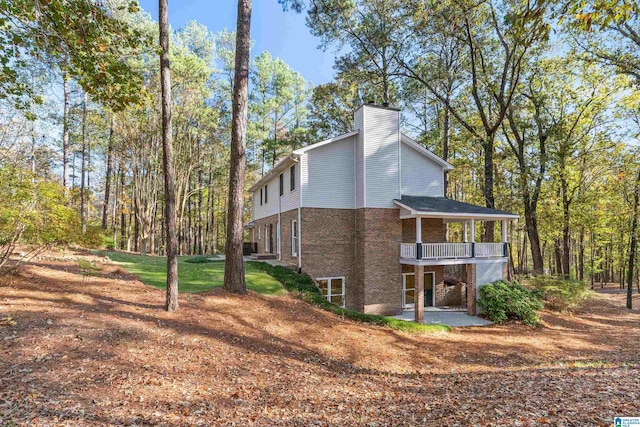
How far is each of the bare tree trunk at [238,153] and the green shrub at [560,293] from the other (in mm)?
16067

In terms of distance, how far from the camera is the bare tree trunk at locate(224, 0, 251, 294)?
10023 millimetres

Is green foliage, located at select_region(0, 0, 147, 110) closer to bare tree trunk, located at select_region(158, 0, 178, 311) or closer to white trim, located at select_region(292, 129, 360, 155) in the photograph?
bare tree trunk, located at select_region(158, 0, 178, 311)

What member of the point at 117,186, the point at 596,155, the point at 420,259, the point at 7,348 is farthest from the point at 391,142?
the point at 117,186

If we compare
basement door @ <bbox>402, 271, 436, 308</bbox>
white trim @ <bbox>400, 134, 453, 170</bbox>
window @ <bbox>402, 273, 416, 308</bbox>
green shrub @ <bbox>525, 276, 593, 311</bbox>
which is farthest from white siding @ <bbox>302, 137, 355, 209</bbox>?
green shrub @ <bbox>525, 276, 593, 311</bbox>

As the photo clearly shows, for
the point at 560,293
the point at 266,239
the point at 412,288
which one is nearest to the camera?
the point at 412,288

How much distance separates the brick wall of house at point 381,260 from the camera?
14641mm

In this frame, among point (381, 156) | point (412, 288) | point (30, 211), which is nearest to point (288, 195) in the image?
point (381, 156)

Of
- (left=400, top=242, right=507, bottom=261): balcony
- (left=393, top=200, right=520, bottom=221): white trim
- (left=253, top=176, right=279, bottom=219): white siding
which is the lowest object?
(left=400, top=242, right=507, bottom=261): balcony

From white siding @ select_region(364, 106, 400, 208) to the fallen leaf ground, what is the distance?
259 inches

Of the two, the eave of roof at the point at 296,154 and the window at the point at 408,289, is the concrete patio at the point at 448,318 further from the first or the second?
the eave of roof at the point at 296,154

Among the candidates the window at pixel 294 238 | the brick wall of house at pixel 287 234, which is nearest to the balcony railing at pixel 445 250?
the window at pixel 294 238

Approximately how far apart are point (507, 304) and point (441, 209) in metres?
5.38

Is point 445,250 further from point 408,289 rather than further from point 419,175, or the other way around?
point 419,175

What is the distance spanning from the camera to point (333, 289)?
15172mm
